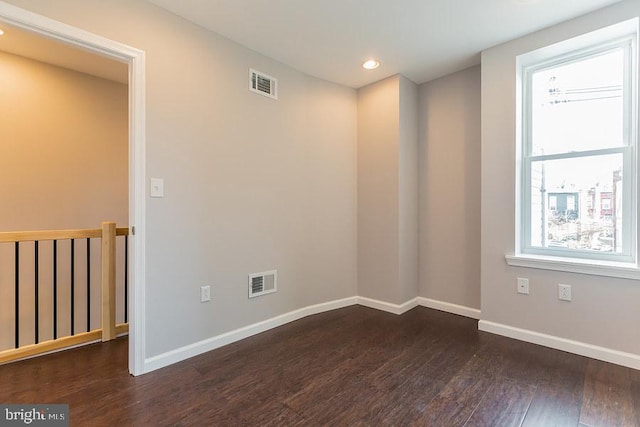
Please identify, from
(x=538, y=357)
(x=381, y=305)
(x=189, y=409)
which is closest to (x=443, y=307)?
(x=381, y=305)

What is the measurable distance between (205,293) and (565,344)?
2882mm

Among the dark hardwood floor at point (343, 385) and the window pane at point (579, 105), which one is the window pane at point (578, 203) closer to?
the window pane at point (579, 105)

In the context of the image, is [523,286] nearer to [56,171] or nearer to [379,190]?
[379,190]

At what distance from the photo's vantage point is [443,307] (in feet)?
11.1

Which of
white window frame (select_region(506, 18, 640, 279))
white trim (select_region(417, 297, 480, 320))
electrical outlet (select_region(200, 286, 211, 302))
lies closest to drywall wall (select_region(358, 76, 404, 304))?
white trim (select_region(417, 297, 480, 320))

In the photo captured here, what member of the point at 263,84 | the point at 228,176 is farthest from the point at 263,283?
the point at 263,84

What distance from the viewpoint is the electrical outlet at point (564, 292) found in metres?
2.38

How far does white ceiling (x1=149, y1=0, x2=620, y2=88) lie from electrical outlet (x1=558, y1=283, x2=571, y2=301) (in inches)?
81.7

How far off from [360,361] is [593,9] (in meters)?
3.09

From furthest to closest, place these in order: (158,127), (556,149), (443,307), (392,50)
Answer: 1. (443,307)
2. (392,50)
3. (556,149)
4. (158,127)

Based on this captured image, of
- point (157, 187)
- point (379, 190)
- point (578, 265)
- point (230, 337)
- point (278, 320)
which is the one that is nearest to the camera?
point (157, 187)

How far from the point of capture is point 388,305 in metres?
3.37

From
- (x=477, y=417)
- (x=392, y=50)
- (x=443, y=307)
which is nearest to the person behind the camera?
(x=477, y=417)

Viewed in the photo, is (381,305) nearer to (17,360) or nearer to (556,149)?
(556,149)
